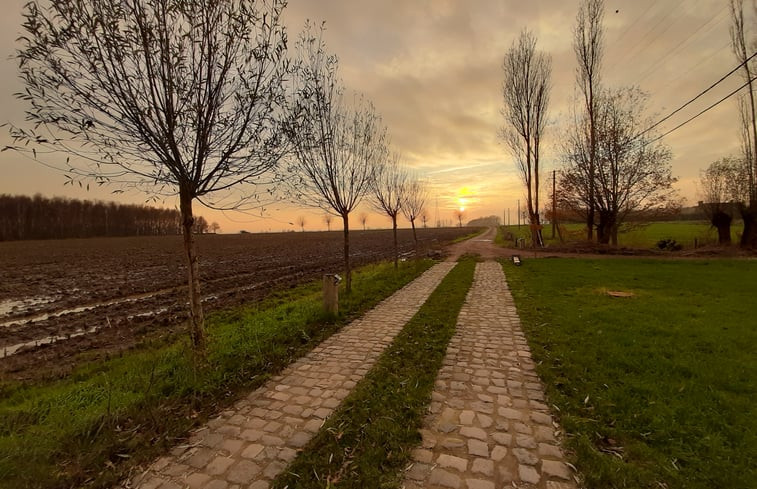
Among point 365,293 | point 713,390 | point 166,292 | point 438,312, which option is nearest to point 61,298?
point 166,292

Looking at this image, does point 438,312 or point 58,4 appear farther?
point 438,312

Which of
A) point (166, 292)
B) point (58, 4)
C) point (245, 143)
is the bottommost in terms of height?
point (166, 292)

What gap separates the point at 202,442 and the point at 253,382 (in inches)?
46.5

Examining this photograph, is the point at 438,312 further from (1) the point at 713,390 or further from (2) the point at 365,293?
(1) the point at 713,390

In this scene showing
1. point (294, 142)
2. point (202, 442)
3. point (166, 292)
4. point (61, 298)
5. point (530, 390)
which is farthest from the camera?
point (166, 292)

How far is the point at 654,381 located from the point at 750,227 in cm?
2188

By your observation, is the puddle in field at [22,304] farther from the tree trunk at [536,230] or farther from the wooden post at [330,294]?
the tree trunk at [536,230]

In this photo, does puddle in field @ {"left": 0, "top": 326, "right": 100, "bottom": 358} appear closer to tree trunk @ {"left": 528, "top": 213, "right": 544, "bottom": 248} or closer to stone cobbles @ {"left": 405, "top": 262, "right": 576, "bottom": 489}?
stone cobbles @ {"left": 405, "top": 262, "right": 576, "bottom": 489}

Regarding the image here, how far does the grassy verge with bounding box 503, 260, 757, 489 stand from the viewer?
102 inches

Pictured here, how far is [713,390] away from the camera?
3.62m

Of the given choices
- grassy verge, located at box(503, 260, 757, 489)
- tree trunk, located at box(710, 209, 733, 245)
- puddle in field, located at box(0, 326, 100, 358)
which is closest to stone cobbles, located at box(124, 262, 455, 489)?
grassy verge, located at box(503, 260, 757, 489)

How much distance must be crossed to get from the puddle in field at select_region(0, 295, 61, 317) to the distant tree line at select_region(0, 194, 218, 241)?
206 ft

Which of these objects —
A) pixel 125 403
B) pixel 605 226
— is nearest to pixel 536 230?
pixel 605 226

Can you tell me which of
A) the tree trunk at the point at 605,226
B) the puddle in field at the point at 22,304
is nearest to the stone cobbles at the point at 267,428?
the puddle in field at the point at 22,304
